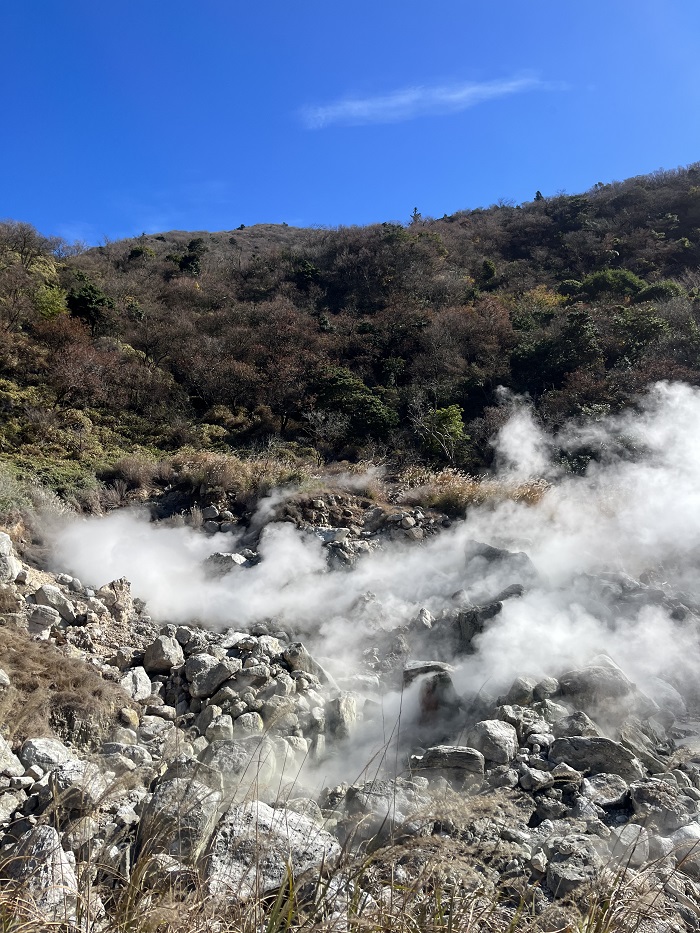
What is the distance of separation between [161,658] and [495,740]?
2470mm

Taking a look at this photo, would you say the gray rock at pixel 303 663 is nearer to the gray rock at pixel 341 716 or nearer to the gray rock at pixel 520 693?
the gray rock at pixel 341 716

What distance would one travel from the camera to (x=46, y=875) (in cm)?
180

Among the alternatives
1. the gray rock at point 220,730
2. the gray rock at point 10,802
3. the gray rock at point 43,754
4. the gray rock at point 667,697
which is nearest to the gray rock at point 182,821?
the gray rock at point 10,802

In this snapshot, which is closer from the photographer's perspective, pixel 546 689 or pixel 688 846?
pixel 688 846

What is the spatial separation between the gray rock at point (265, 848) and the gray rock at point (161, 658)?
246cm

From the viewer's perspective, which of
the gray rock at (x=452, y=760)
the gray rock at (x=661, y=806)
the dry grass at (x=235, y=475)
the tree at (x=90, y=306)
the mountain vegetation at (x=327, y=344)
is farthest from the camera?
the tree at (x=90, y=306)

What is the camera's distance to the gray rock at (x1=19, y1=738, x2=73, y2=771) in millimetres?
2930

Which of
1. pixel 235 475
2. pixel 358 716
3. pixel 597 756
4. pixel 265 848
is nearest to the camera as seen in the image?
pixel 265 848

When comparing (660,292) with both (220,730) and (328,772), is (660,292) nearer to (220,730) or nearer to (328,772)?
(328,772)

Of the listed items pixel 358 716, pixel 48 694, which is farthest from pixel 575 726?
pixel 48 694

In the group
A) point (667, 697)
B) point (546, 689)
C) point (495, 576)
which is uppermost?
point (495, 576)

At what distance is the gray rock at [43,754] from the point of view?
293 cm

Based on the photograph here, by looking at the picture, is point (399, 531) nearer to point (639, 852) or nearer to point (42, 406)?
point (639, 852)

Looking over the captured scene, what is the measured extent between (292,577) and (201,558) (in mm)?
1288
